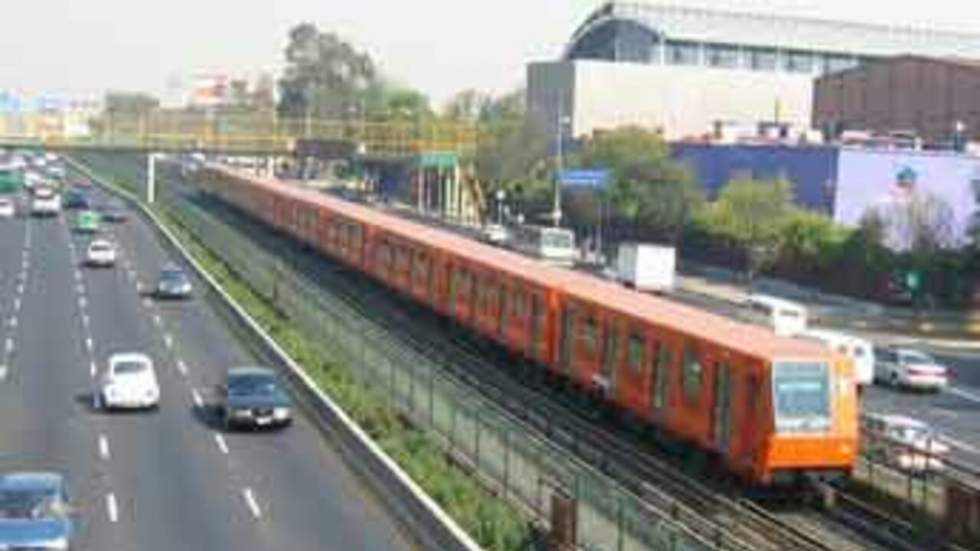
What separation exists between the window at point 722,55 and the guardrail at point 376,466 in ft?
344

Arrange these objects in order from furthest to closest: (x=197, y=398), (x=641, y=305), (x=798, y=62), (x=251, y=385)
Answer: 1. (x=798, y=62)
2. (x=197, y=398)
3. (x=641, y=305)
4. (x=251, y=385)

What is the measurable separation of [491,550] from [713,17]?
5148 inches

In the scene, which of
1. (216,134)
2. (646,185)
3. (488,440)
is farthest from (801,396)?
(216,134)

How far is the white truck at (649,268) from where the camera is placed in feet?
224

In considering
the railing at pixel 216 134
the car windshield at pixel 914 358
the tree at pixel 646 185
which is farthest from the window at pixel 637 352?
the railing at pixel 216 134

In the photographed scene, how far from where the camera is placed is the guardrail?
24.4 meters

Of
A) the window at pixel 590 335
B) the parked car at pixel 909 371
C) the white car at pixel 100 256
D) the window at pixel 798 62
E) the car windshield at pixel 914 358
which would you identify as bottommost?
the parked car at pixel 909 371

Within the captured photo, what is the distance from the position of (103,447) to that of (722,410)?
11.3m

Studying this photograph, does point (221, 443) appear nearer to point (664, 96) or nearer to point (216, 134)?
point (216, 134)

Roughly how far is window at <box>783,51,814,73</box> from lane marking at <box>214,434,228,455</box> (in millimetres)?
123870

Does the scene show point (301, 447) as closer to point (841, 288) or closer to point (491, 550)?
point (491, 550)

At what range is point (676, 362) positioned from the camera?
32594mm

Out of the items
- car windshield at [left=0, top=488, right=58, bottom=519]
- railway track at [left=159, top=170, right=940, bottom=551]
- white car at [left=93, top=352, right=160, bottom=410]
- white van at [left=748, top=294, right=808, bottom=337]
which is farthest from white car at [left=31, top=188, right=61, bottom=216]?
car windshield at [left=0, top=488, right=58, bottom=519]

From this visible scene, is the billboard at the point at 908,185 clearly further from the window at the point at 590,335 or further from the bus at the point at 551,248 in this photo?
the window at the point at 590,335
